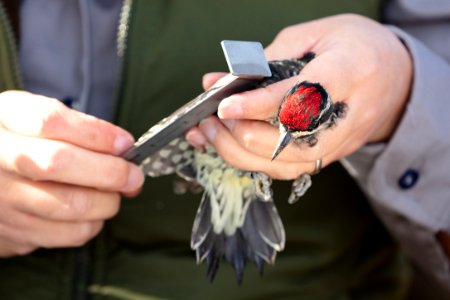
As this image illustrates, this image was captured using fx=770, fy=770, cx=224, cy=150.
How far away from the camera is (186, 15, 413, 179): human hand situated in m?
1.17

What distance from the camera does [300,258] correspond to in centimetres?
158

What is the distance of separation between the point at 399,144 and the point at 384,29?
0.22 metres

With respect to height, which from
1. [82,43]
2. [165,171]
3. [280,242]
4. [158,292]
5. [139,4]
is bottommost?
[158,292]

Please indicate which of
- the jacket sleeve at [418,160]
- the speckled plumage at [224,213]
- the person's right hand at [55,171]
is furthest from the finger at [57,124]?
the jacket sleeve at [418,160]

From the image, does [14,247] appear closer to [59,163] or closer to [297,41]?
[59,163]

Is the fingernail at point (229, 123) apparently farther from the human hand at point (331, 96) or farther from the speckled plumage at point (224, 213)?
the speckled plumage at point (224, 213)

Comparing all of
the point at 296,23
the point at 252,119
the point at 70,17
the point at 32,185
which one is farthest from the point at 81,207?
the point at 296,23

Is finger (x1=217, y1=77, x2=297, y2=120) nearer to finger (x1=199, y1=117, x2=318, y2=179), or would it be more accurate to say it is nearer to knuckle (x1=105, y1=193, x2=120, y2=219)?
finger (x1=199, y1=117, x2=318, y2=179)

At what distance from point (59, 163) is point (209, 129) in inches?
9.6

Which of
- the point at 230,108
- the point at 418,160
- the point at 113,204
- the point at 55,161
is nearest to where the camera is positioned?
the point at 230,108

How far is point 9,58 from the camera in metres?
1.39

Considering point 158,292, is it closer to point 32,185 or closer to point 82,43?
point 32,185

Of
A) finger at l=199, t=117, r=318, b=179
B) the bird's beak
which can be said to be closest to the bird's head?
the bird's beak

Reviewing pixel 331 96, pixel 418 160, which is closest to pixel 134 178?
pixel 331 96
